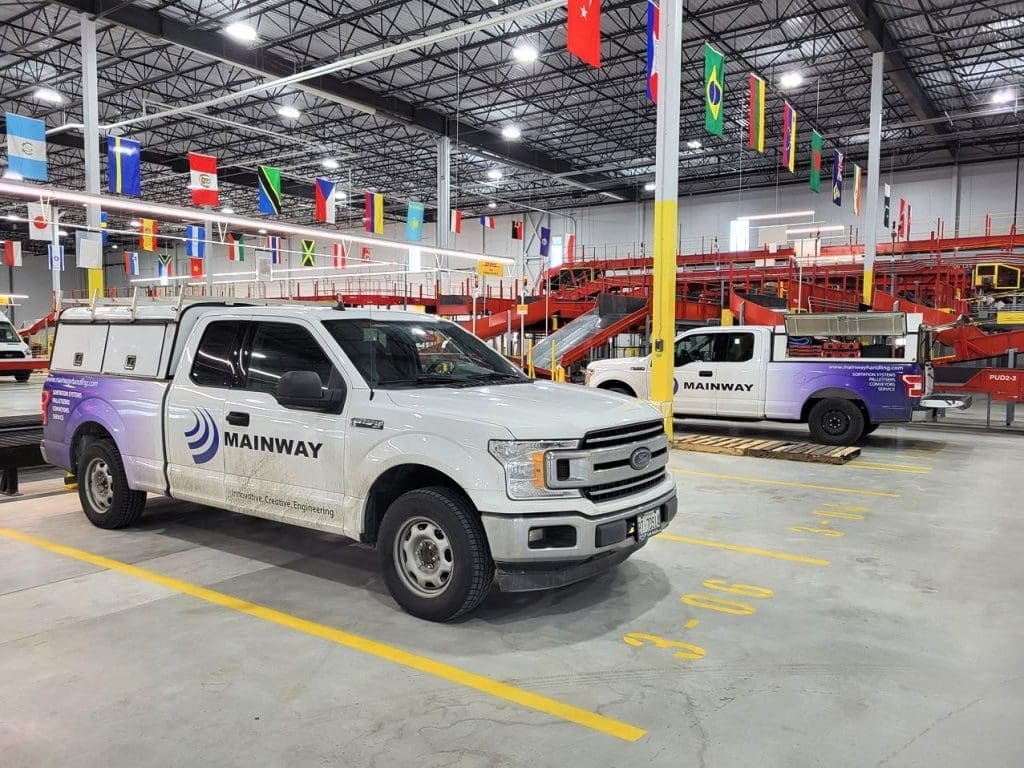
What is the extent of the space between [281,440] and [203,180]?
15931mm

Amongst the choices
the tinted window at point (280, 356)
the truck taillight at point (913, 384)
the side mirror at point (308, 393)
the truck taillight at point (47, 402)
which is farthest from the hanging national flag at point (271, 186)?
the side mirror at point (308, 393)

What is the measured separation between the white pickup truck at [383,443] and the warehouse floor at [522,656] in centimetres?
43

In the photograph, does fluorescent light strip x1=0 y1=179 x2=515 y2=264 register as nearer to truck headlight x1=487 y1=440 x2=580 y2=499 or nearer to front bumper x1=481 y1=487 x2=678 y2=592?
truck headlight x1=487 y1=440 x2=580 y2=499

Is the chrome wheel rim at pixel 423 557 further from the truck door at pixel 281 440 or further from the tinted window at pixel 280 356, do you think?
the tinted window at pixel 280 356

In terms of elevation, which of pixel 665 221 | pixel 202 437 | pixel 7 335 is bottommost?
pixel 202 437

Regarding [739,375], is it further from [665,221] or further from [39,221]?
[39,221]

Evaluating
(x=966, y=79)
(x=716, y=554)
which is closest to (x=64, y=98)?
(x=716, y=554)

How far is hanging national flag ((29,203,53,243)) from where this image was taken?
16.7m

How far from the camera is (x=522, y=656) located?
11.9ft

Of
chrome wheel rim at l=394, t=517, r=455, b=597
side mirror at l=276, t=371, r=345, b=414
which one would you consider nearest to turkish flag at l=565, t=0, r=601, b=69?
side mirror at l=276, t=371, r=345, b=414

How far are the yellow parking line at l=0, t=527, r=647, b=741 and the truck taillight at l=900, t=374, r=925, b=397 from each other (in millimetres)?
8875

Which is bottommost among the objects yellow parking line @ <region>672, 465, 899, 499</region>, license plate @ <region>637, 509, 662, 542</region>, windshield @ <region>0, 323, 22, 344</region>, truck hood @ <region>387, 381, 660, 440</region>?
yellow parking line @ <region>672, 465, 899, 499</region>

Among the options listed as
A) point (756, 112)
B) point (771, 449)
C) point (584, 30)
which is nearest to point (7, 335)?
point (584, 30)

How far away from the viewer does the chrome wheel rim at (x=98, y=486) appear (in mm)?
5883
